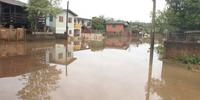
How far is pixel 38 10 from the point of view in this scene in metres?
36.8

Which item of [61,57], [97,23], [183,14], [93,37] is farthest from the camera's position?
[97,23]

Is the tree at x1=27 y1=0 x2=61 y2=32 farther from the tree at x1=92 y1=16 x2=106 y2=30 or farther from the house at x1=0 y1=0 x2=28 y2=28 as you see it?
the tree at x1=92 y1=16 x2=106 y2=30

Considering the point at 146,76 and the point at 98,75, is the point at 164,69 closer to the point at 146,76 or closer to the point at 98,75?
the point at 146,76

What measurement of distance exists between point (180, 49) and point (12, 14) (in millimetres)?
23526

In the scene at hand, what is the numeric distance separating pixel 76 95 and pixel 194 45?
13.4m

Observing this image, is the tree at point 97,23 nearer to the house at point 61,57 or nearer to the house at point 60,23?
the house at point 60,23

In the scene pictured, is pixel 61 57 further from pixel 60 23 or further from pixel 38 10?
pixel 60 23

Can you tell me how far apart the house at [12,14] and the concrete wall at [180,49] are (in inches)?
841

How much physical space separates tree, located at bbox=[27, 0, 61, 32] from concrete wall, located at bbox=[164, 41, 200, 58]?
21764 mm

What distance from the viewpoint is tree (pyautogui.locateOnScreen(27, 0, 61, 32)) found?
120 feet

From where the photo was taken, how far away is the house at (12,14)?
33537mm

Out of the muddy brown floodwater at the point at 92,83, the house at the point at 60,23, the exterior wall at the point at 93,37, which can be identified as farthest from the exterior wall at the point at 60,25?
the muddy brown floodwater at the point at 92,83

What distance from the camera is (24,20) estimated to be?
123ft

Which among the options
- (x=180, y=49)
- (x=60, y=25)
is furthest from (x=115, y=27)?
(x=180, y=49)
